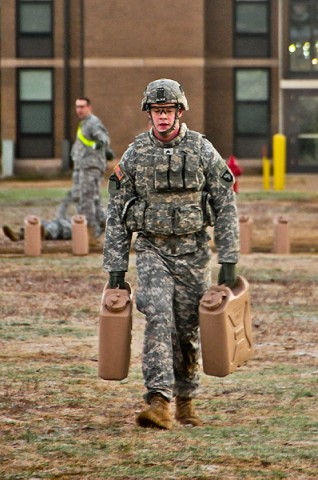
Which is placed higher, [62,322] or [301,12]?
[301,12]

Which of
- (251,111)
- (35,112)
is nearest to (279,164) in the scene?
(251,111)

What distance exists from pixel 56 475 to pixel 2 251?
15.9m

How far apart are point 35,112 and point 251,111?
6.65 m

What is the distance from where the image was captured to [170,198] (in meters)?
9.50

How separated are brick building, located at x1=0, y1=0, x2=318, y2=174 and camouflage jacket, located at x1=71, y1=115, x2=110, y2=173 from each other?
2489cm

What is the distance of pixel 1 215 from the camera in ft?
104

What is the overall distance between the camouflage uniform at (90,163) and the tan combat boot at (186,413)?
45.3 ft

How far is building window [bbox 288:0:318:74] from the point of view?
1982 inches

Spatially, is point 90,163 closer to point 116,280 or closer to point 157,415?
point 116,280

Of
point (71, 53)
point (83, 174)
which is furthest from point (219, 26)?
point (83, 174)

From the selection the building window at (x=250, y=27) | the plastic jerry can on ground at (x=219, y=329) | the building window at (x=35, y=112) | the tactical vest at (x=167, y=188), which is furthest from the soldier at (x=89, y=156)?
the building window at (x=250, y=27)

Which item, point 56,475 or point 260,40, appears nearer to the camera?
point 56,475

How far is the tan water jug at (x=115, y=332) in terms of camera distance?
924 centimetres

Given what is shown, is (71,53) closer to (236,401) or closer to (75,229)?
Answer: (75,229)
